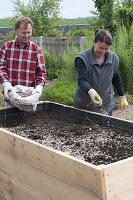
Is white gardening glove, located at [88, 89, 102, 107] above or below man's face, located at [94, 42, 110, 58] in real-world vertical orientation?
below

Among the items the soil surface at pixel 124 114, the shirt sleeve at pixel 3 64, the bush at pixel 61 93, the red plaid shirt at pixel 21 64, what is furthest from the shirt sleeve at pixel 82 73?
the bush at pixel 61 93

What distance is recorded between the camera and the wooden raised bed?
2312mm

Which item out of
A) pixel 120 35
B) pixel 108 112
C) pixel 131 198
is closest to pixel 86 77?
pixel 108 112

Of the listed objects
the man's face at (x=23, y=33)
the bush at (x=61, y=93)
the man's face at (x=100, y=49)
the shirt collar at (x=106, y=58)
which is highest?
the man's face at (x=23, y=33)

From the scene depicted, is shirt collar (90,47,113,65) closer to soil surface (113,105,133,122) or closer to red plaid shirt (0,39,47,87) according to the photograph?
red plaid shirt (0,39,47,87)

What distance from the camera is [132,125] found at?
11.4 feet

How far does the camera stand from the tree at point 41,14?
1581 centimetres

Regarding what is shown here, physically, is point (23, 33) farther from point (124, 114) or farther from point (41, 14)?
point (41, 14)

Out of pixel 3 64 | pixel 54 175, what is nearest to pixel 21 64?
pixel 3 64

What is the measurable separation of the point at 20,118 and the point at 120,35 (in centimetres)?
510

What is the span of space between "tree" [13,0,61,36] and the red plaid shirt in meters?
11.9

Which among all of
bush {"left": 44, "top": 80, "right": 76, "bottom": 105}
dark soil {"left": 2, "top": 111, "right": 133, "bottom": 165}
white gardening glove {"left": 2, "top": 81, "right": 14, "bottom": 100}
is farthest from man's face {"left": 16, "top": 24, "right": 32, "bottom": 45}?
bush {"left": 44, "top": 80, "right": 76, "bottom": 105}

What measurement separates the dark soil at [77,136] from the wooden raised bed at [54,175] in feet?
0.67

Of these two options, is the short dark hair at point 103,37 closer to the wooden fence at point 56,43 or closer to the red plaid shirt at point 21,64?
the red plaid shirt at point 21,64
